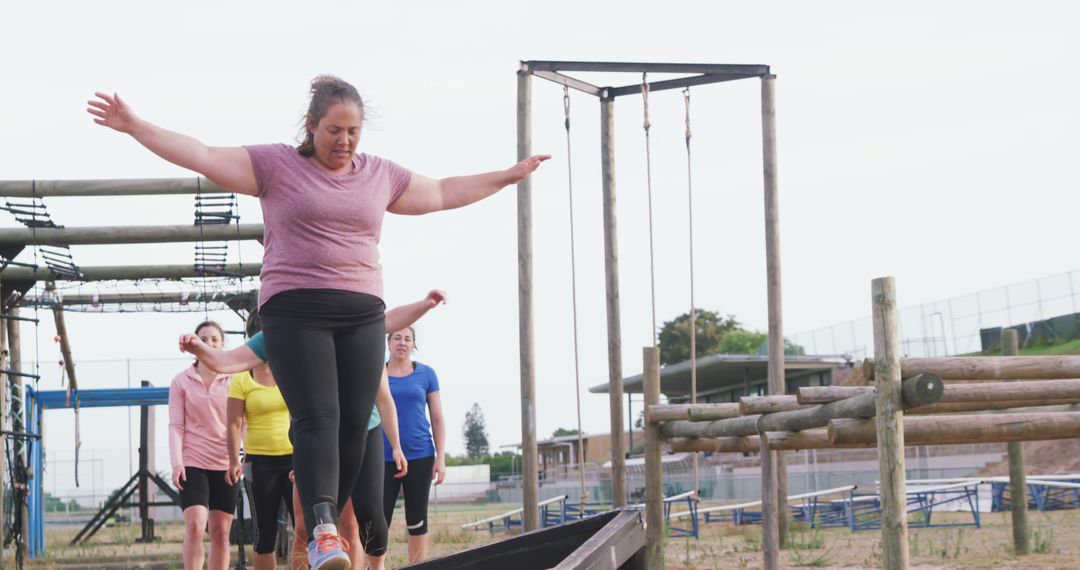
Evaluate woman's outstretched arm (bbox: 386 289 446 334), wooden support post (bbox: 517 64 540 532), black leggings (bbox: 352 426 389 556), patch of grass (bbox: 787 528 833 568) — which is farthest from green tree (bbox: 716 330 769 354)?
woman's outstretched arm (bbox: 386 289 446 334)


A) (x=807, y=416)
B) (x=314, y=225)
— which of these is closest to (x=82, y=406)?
(x=807, y=416)

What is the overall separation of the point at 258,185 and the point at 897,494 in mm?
4010

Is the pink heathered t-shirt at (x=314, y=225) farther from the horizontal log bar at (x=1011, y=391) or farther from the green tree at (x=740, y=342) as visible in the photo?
the green tree at (x=740, y=342)

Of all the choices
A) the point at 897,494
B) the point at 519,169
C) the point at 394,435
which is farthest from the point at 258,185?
the point at 897,494

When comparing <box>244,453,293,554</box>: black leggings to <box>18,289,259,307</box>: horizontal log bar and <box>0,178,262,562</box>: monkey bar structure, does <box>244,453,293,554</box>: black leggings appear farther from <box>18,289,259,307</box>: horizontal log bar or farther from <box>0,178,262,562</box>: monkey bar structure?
<box>18,289,259,307</box>: horizontal log bar

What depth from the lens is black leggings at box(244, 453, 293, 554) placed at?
21.7 ft

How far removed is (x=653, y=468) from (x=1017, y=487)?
4873 millimetres

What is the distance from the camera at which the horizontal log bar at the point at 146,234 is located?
1470 centimetres

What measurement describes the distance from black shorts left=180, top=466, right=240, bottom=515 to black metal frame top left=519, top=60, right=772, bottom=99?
5.17 m

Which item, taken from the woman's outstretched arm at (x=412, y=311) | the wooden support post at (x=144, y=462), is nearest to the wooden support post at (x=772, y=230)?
the woman's outstretched arm at (x=412, y=311)

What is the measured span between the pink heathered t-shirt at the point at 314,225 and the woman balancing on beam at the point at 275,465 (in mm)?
1636

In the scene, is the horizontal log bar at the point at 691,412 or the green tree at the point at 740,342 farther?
the green tree at the point at 740,342

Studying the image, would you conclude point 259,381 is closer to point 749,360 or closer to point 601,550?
point 601,550

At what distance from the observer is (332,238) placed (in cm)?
409
